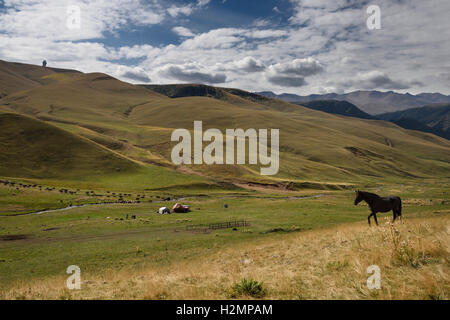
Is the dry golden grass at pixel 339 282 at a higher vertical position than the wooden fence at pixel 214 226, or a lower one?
higher

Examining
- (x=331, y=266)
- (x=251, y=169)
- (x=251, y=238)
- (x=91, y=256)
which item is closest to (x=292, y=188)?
(x=251, y=169)

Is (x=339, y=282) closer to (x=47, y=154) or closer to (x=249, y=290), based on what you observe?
(x=249, y=290)

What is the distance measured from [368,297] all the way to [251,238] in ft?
93.3

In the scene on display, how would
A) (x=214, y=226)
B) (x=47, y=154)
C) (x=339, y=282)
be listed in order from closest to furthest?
(x=339, y=282) < (x=214, y=226) < (x=47, y=154)

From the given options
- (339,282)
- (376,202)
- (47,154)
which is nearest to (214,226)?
(376,202)

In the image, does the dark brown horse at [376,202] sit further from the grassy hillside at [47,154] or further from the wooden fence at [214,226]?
the grassy hillside at [47,154]

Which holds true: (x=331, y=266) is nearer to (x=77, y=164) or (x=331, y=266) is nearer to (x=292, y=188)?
(x=292, y=188)

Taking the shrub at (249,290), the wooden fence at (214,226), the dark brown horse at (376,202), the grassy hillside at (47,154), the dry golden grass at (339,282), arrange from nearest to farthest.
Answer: the dry golden grass at (339,282)
the shrub at (249,290)
the dark brown horse at (376,202)
the wooden fence at (214,226)
the grassy hillside at (47,154)

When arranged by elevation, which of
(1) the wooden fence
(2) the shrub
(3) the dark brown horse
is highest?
(3) the dark brown horse

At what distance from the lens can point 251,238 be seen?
36.3 metres

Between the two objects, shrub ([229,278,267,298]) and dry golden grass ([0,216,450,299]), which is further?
shrub ([229,278,267,298])

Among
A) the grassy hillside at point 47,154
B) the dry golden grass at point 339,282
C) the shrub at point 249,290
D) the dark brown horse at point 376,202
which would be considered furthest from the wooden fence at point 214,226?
the grassy hillside at point 47,154

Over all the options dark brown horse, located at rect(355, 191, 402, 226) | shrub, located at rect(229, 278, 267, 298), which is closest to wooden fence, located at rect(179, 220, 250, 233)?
dark brown horse, located at rect(355, 191, 402, 226)

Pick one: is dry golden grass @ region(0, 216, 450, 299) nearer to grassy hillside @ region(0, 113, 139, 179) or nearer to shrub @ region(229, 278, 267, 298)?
shrub @ region(229, 278, 267, 298)
